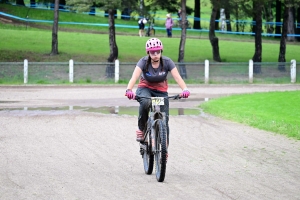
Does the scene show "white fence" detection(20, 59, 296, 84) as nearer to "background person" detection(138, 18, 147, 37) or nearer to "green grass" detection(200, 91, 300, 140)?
"green grass" detection(200, 91, 300, 140)

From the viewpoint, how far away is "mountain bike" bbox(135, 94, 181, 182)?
33.2 feet

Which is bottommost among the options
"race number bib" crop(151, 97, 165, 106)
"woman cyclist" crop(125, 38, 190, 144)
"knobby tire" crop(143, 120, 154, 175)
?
"knobby tire" crop(143, 120, 154, 175)

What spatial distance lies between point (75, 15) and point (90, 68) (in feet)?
111

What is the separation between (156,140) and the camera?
34.5 ft

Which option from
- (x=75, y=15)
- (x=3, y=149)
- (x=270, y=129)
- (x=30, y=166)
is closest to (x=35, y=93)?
(x=270, y=129)

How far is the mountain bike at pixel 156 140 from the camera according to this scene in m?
10.1

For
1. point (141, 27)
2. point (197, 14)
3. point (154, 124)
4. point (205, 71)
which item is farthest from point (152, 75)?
point (197, 14)

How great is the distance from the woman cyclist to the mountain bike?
0.49 ft

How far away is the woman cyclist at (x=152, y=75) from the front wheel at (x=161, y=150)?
362mm

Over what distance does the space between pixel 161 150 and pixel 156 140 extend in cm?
44

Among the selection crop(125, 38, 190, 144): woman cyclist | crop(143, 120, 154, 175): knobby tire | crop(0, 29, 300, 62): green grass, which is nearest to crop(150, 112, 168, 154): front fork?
crop(125, 38, 190, 144): woman cyclist

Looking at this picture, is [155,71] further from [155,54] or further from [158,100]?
[158,100]

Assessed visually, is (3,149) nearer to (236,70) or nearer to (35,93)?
(35,93)

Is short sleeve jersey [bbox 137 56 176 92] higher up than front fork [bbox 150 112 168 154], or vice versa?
short sleeve jersey [bbox 137 56 176 92]
